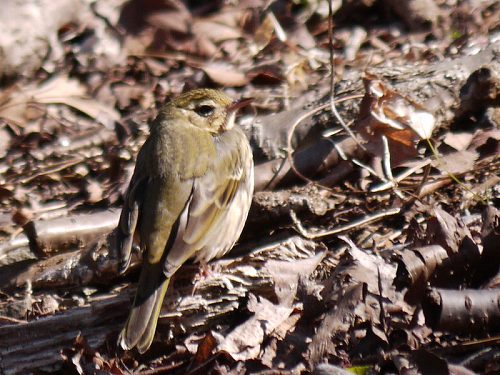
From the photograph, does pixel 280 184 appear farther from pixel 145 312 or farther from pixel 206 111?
pixel 145 312

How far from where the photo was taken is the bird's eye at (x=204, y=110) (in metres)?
6.93

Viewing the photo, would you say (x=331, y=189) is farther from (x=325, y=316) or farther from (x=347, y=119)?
(x=325, y=316)

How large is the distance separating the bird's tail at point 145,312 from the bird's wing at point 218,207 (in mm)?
126

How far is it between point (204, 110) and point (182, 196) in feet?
3.41

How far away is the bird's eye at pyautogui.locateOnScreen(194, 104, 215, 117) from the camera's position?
6.93 meters

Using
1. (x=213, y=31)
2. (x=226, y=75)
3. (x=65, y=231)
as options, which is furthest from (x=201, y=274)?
(x=213, y=31)

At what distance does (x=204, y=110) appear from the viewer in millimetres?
6934

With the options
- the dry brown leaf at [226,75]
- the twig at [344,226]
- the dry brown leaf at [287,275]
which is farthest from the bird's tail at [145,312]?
the dry brown leaf at [226,75]

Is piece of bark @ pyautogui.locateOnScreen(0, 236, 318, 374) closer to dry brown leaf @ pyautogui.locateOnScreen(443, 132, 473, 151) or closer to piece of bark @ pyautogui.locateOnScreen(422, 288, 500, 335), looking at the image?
piece of bark @ pyautogui.locateOnScreen(422, 288, 500, 335)

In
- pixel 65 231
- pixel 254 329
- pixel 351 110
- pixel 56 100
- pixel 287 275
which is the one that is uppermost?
pixel 351 110

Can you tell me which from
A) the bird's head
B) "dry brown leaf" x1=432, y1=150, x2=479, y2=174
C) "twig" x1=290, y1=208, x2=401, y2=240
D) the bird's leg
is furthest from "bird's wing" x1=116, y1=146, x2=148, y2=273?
"dry brown leaf" x1=432, y1=150, x2=479, y2=174

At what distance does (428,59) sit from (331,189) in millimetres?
2591

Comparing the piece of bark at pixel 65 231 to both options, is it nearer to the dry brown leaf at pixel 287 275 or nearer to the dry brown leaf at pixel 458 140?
the dry brown leaf at pixel 287 275

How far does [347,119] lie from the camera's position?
7.43 meters
